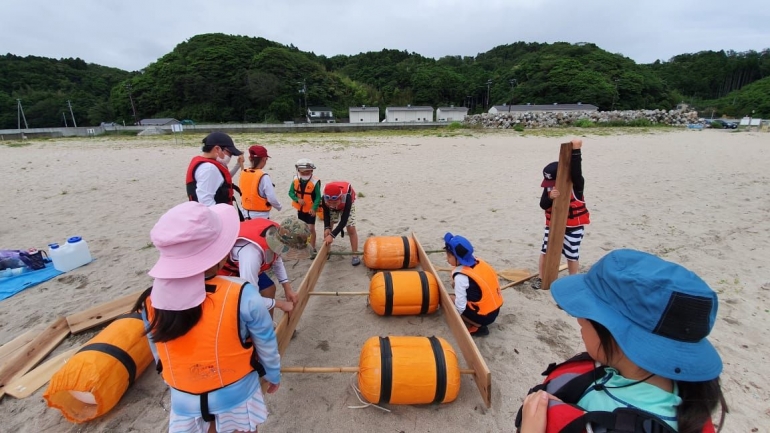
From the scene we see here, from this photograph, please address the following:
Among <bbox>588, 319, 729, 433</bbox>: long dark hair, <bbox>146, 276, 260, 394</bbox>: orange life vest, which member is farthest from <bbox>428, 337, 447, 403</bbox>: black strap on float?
<bbox>588, 319, 729, 433</bbox>: long dark hair

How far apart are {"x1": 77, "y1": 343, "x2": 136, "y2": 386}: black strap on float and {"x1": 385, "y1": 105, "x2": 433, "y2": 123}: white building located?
66664 millimetres

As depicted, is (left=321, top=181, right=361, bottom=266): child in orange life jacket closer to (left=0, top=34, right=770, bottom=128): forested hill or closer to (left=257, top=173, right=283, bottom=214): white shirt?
(left=257, top=173, right=283, bottom=214): white shirt

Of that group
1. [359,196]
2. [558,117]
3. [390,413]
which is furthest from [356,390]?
[558,117]

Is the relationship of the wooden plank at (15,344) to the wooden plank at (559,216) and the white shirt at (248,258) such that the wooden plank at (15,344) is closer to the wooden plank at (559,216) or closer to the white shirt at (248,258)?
the white shirt at (248,258)

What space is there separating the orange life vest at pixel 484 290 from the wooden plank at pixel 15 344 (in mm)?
4679

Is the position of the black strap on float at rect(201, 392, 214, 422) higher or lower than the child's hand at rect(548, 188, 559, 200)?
lower

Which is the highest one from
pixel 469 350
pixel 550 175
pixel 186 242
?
pixel 186 242

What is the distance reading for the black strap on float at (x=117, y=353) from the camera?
2.79 metres

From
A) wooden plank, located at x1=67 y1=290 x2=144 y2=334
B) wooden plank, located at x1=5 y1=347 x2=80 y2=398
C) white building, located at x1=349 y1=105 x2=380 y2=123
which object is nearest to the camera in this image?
wooden plank, located at x1=5 y1=347 x2=80 y2=398

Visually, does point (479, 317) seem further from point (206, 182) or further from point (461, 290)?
point (206, 182)

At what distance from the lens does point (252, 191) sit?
16.1 feet

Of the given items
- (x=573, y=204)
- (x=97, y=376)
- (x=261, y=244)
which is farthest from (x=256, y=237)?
(x=573, y=204)

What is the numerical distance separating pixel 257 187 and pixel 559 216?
A: 4.14m

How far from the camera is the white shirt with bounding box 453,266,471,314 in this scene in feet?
11.4
